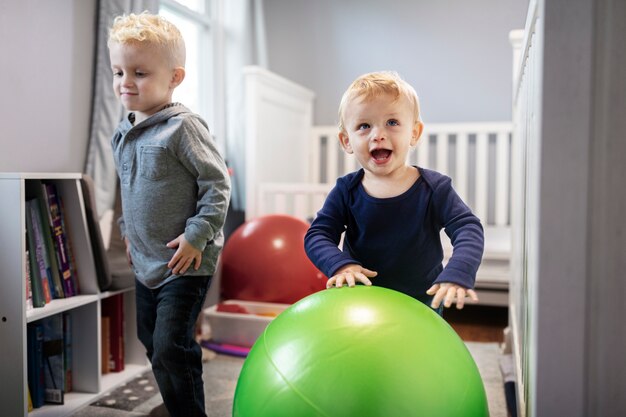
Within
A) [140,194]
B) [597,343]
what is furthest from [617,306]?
[140,194]

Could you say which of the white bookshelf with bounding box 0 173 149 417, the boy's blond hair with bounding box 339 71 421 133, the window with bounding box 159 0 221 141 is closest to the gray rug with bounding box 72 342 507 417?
the white bookshelf with bounding box 0 173 149 417

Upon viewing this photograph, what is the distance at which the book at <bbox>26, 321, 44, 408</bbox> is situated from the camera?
5.41ft

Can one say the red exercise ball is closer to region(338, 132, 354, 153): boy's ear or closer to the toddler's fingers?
region(338, 132, 354, 153): boy's ear

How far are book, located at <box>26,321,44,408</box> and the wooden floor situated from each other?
61.9 inches

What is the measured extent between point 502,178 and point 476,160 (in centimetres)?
17

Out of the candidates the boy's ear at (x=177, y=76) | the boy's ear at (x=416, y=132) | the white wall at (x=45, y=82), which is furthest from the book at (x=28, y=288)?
the boy's ear at (x=416, y=132)

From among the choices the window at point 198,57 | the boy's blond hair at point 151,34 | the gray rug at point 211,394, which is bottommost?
the gray rug at point 211,394

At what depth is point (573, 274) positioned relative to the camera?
0.84 metres

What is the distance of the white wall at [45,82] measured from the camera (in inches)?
68.9

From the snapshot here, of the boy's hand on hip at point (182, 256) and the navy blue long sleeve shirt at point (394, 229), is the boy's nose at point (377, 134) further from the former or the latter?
the boy's hand on hip at point (182, 256)

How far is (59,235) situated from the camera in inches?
67.9

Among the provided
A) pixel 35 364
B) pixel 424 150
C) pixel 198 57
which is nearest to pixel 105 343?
pixel 35 364

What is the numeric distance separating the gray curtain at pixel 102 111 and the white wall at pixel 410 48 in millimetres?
1689

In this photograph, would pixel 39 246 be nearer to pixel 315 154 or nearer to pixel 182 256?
pixel 182 256
